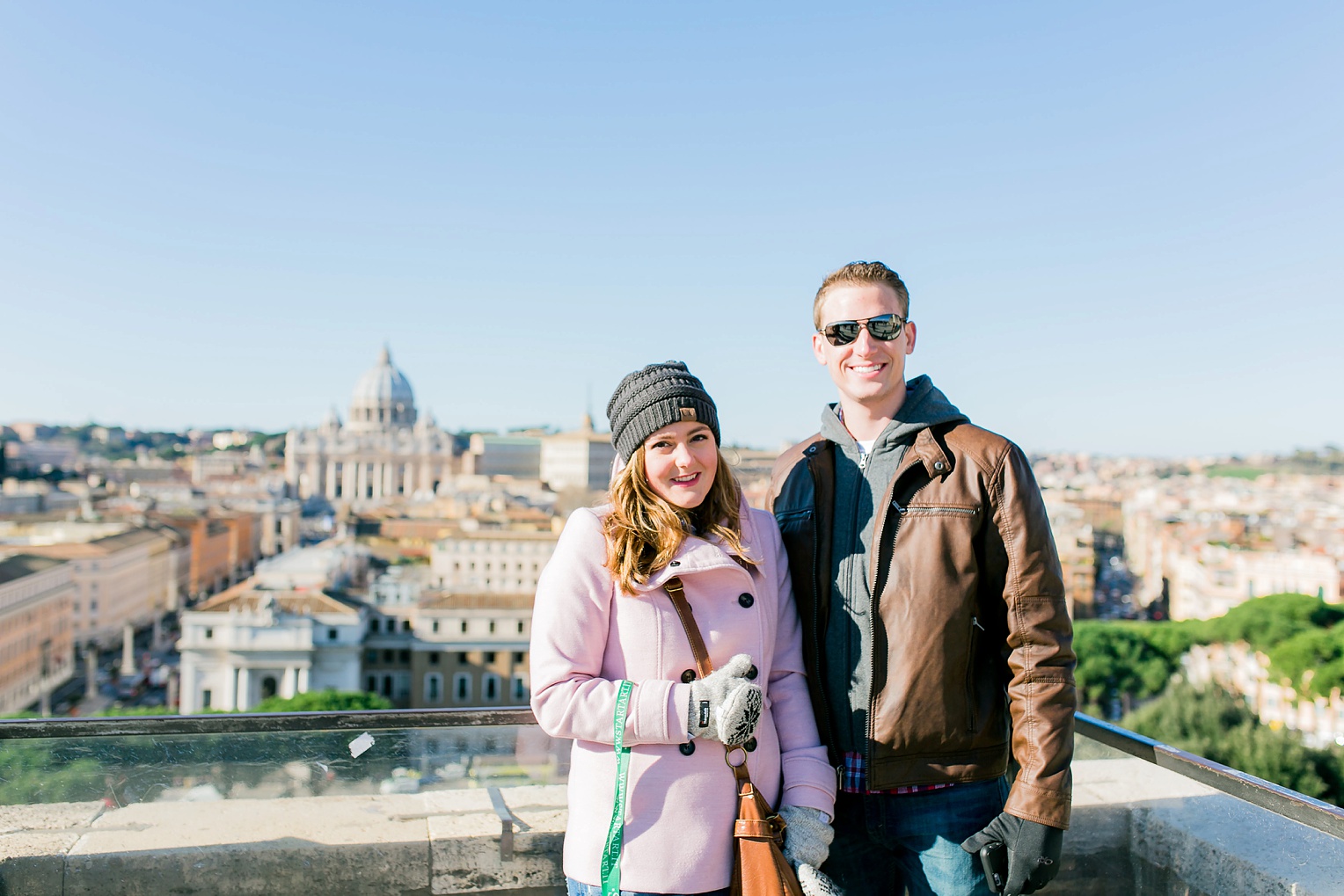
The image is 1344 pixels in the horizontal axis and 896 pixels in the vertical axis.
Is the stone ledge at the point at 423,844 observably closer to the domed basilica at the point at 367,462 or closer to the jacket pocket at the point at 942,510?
the jacket pocket at the point at 942,510

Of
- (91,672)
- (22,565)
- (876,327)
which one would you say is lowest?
(91,672)

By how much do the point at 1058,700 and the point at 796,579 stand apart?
405 millimetres

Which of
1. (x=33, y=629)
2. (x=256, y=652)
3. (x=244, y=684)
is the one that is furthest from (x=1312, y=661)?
(x=33, y=629)

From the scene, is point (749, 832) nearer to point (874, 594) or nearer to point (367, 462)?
point (874, 594)

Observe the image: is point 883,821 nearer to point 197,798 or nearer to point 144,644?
point 197,798

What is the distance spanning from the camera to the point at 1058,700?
139cm

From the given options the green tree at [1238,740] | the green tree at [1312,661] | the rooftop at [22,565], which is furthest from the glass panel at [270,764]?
the rooftop at [22,565]

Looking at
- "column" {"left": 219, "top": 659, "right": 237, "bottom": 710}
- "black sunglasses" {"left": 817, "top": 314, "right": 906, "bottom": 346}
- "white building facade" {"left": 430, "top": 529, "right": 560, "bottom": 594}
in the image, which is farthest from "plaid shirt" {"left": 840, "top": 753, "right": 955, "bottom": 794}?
"white building facade" {"left": 430, "top": 529, "right": 560, "bottom": 594}

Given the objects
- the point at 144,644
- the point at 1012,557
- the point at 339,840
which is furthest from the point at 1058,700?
the point at 144,644

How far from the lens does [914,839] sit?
149cm

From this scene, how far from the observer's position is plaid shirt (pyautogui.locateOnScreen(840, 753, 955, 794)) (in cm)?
148

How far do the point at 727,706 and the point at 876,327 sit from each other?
25.6 inches

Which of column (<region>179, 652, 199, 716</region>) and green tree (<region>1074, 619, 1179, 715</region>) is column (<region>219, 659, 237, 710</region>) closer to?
column (<region>179, 652, 199, 716</region>)

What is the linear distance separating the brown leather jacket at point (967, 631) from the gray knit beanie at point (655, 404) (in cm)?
31
